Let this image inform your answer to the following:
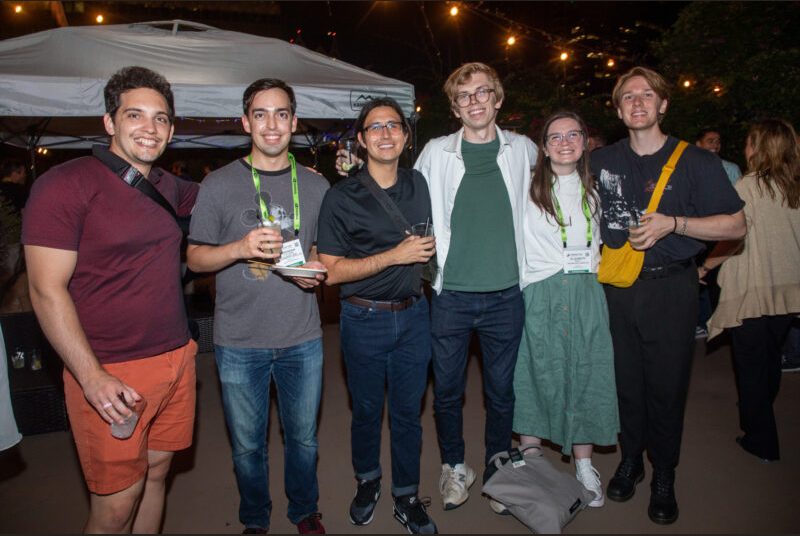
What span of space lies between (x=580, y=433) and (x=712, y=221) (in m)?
1.39

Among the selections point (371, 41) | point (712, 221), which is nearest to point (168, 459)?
point (712, 221)

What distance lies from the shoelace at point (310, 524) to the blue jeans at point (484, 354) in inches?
32.8

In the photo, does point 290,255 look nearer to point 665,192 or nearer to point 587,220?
point 587,220

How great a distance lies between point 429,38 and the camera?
14.4 meters

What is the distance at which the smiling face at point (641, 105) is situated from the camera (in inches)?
105

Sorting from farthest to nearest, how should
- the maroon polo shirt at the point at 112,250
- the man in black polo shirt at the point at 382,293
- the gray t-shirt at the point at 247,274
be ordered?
the man in black polo shirt at the point at 382,293
the gray t-shirt at the point at 247,274
the maroon polo shirt at the point at 112,250

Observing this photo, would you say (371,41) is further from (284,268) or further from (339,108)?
(284,268)

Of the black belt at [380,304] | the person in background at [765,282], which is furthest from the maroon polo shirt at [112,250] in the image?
the person in background at [765,282]

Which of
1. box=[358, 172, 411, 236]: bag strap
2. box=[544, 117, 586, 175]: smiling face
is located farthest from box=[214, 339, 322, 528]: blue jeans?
box=[544, 117, 586, 175]: smiling face

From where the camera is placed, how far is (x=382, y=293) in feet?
8.43

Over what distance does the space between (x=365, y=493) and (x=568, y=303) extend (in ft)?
5.21

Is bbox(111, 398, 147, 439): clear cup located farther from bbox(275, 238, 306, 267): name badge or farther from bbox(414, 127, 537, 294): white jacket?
bbox(414, 127, 537, 294): white jacket

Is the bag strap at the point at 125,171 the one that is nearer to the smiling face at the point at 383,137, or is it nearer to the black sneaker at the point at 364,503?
the smiling face at the point at 383,137

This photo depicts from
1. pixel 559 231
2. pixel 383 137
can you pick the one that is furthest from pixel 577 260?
pixel 383 137
